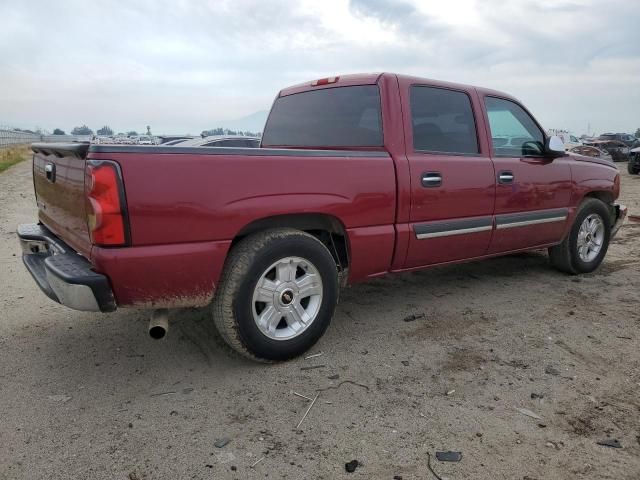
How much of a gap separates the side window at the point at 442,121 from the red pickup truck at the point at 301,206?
0.01 meters

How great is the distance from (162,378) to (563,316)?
10.2ft

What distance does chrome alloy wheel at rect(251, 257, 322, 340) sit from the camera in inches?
122

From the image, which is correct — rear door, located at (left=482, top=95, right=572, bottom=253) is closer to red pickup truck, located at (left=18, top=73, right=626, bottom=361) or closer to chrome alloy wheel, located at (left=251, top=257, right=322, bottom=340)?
red pickup truck, located at (left=18, top=73, right=626, bottom=361)

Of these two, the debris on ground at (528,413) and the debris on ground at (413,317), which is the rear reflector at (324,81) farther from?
the debris on ground at (528,413)

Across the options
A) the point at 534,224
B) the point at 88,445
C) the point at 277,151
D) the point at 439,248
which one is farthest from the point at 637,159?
the point at 88,445

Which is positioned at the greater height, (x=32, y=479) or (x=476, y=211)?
(x=476, y=211)

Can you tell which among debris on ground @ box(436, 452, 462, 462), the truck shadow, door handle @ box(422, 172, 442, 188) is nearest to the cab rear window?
door handle @ box(422, 172, 442, 188)

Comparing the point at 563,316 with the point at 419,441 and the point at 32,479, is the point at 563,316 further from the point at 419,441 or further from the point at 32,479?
the point at 32,479

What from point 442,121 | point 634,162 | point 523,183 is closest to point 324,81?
point 442,121

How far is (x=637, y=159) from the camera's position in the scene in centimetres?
1905

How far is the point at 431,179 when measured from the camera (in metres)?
3.74

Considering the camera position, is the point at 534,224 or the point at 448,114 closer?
the point at 448,114

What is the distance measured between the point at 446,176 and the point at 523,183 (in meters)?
1.04

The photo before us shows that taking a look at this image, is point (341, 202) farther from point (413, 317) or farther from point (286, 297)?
point (413, 317)
